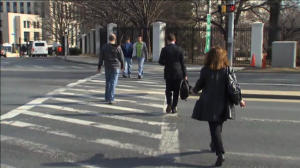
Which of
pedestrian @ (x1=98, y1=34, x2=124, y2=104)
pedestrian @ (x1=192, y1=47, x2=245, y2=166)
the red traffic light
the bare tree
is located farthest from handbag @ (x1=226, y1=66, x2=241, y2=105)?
the bare tree

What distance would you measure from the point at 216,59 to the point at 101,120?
362cm

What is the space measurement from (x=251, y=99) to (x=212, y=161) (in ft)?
18.2

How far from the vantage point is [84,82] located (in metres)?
14.0

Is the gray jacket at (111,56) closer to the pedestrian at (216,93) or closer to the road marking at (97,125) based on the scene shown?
the road marking at (97,125)

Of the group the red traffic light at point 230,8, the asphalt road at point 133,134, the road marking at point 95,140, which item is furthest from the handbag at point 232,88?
the red traffic light at point 230,8

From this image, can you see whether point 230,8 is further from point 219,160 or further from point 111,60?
point 219,160

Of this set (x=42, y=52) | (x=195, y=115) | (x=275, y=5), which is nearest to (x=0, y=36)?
(x=42, y=52)

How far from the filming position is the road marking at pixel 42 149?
509 centimetres

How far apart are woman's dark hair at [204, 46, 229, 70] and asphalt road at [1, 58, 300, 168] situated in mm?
1408

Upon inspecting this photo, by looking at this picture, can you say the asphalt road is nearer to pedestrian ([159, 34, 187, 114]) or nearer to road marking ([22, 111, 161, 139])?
road marking ([22, 111, 161, 139])

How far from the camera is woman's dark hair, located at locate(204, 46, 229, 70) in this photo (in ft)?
14.7

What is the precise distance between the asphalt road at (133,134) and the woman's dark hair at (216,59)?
1.41 meters

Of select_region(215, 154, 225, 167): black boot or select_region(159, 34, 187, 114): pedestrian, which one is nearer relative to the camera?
select_region(215, 154, 225, 167): black boot

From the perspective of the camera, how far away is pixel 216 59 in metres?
4.48
